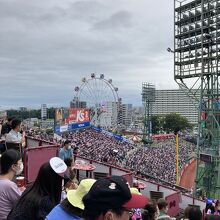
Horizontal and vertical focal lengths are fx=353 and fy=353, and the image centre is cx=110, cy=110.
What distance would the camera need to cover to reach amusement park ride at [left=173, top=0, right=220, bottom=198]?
2395 centimetres

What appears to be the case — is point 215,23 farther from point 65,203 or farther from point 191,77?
point 65,203

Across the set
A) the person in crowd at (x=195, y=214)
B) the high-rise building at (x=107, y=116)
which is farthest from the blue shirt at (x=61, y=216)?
the high-rise building at (x=107, y=116)

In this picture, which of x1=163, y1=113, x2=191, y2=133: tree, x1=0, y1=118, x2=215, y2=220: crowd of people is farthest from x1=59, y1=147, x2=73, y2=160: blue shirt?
x1=163, y1=113, x2=191, y2=133: tree

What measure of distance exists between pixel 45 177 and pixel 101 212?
1.16 m

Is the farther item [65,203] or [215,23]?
[215,23]

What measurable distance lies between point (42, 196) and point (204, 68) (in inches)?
902

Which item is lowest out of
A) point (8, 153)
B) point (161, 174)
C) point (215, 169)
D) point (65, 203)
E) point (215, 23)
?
point (161, 174)

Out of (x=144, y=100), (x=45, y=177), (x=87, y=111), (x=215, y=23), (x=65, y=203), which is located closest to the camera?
(x=65, y=203)

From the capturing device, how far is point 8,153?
12.3 ft

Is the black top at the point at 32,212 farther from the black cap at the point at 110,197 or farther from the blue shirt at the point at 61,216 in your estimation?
the black cap at the point at 110,197

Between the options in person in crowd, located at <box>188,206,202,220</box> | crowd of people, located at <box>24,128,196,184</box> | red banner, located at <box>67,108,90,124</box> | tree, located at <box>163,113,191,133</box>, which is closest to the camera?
person in crowd, located at <box>188,206,202,220</box>

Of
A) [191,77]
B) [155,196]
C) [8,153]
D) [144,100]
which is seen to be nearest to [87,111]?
[144,100]

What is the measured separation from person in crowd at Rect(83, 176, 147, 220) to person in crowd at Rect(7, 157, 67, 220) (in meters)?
0.99

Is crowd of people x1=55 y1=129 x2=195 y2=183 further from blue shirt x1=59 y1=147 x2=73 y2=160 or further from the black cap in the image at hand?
the black cap
